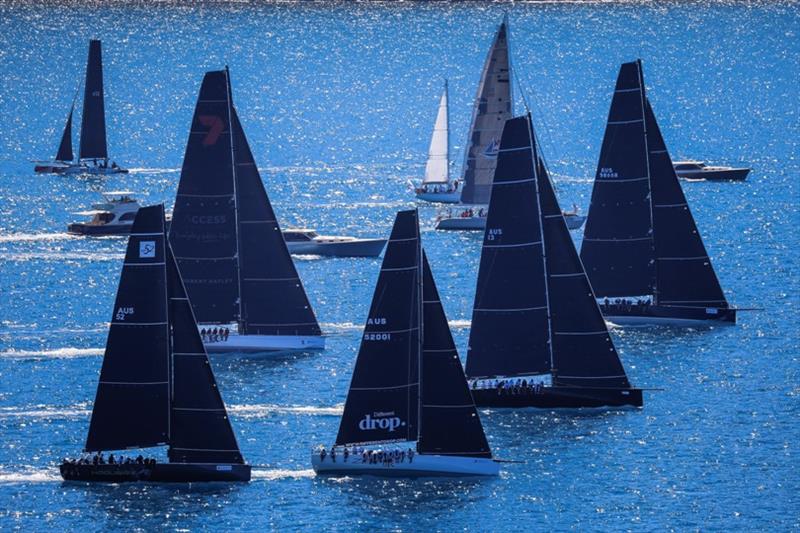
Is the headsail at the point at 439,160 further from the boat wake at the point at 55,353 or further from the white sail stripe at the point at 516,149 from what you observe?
the white sail stripe at the point at 516,149

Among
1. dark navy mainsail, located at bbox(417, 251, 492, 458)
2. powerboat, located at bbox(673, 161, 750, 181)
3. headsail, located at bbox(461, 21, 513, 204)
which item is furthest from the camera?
powerboat, located at bbox(673, 161, 750, 181)

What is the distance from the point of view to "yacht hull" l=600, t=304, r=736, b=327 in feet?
406

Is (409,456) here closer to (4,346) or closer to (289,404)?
(289,404)

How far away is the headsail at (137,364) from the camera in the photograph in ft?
305

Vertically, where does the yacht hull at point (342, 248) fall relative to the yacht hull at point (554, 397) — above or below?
above

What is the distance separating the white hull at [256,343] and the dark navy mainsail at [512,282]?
1539 centimetres

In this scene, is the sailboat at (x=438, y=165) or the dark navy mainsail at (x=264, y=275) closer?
the dark navy mainsail at (x=264, y=275)

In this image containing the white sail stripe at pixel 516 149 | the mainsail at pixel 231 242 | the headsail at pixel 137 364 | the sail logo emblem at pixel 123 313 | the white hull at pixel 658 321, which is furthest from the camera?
the white hull at pixel 658 321

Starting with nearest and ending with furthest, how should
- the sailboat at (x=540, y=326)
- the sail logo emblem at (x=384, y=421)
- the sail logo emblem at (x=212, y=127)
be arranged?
1. the sail logo emblem at (x=384, y=421)
2. the sailboat at (x=540, y=326)
3. the sail logo emblem at (x=212, y=127)

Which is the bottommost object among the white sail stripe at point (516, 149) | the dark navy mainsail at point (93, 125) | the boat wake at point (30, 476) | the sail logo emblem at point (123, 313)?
the boat wake at point (30, 476)

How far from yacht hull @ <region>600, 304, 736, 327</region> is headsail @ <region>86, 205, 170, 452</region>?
35855mm

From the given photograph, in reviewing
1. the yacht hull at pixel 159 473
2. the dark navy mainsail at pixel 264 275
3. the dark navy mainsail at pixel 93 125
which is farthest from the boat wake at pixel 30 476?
the dark navy mainsail at pixel 93 125

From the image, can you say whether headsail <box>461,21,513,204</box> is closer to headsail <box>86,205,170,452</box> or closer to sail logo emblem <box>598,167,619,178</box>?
sail logo emblem <box>598,167,619,178</box>

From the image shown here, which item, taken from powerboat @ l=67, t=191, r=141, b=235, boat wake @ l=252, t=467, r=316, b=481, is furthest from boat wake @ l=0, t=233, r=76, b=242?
boat wake @ l=252, t=467, r=316, b=481
